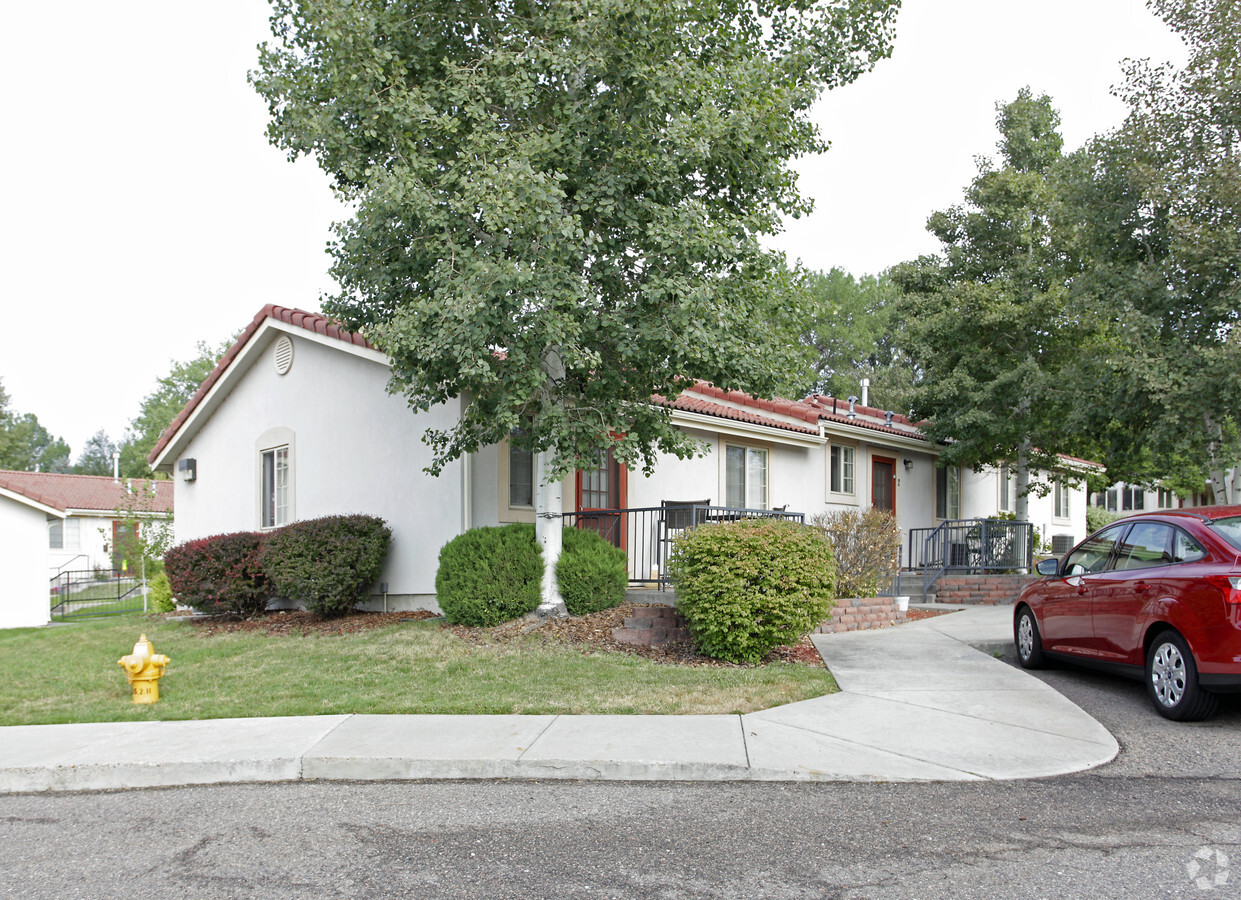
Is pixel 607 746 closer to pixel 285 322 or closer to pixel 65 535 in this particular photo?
pixel 285 322

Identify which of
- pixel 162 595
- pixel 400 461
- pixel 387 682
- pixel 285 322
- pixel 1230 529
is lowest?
pixel 162 595

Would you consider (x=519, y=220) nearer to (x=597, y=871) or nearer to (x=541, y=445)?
(x=541, y=445)

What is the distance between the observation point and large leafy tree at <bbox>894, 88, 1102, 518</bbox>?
55.0ft

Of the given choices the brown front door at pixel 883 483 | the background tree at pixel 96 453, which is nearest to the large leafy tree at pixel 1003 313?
the brown front door at pixel 883 483

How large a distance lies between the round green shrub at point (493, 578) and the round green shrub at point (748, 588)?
2235mm

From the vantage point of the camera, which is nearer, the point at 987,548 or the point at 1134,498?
the point at 987,548

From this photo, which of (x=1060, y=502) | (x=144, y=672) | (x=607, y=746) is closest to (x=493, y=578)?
(x=144, y=672)

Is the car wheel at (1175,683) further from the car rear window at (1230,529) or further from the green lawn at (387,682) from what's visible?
the green lawn at (387,682)

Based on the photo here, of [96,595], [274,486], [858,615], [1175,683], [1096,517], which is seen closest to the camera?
[1175,683]

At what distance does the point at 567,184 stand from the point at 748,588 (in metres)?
4.82

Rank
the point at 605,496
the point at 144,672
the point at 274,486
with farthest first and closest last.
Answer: the point at 274,486 < the point at 605,496 < the point at 144,672

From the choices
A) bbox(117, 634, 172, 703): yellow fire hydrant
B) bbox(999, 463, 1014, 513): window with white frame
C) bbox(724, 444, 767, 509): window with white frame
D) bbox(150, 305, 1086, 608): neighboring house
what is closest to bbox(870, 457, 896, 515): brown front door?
bbox(150, 305, 1086, 608): neighboring house

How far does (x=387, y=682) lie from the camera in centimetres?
848

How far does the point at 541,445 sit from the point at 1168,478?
1755cm
